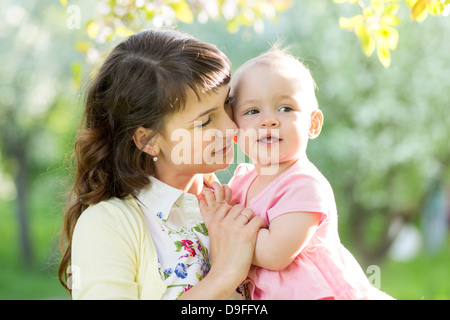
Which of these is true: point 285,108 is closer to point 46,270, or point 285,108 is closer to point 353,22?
point 353,22

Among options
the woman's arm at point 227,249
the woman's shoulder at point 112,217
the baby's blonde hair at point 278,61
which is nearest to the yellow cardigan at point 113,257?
the woman's shoulder at point 112,217

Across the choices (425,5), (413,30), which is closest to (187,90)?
(425,5)

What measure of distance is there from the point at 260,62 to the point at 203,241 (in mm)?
560

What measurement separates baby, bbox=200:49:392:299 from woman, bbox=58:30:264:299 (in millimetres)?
62

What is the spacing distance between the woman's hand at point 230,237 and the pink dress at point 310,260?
2.4 inches

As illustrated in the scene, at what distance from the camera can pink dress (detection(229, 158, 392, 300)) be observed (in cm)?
146

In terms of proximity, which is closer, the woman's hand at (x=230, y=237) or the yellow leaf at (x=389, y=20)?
the woman's hand at (x=230, y=237)

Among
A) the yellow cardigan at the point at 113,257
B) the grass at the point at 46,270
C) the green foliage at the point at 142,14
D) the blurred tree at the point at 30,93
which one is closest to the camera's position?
the yellow cardigan at the point at 113,257

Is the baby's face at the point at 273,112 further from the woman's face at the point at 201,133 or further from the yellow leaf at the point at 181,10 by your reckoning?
the yellow leaf at the point at 181,10

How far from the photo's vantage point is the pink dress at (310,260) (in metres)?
A: 1.46

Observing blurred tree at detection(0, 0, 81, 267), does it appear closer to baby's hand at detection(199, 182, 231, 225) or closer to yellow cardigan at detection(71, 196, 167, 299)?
baby's hand at detection(199, 182, 231, 225)

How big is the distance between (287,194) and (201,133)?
323 millimetres

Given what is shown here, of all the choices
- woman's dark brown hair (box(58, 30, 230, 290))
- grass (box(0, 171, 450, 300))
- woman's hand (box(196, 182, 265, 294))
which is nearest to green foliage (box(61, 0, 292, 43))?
woman's dark brown hair (box(58, 30, 230, 290))

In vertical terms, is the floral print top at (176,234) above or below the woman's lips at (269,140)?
below
